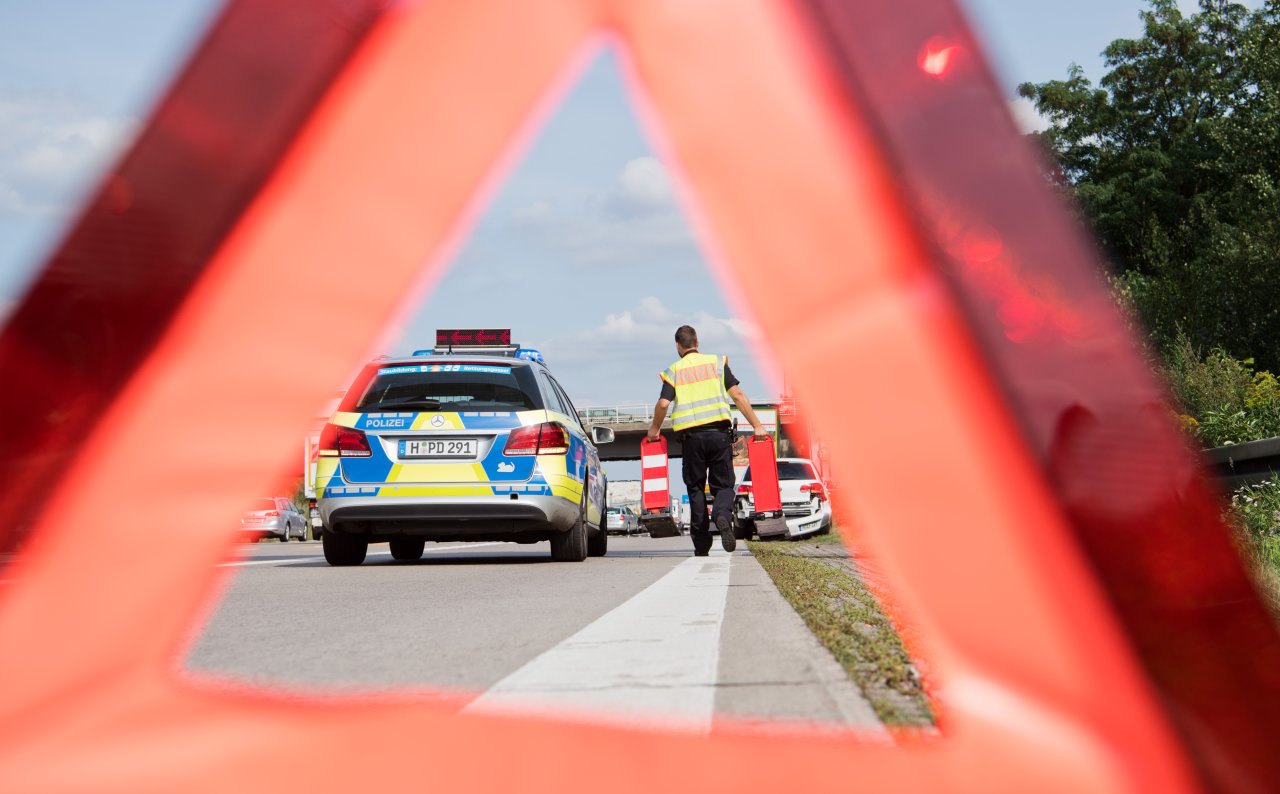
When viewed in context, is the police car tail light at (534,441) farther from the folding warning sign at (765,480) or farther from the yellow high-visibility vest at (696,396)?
the folding warning sign at (765,480)

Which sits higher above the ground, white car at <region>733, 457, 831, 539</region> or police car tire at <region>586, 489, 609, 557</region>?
white car at <region>733, 457, 831, 539</region>

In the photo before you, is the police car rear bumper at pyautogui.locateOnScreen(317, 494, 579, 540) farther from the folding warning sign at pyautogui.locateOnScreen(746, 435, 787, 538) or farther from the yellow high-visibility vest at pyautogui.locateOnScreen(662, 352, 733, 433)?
the folding warning sign at pyautogui.locateOnScreen(746, 435, 787, 538)

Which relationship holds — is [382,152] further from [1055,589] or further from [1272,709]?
[1272,709]

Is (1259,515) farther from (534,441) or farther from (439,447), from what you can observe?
A: (439,447)

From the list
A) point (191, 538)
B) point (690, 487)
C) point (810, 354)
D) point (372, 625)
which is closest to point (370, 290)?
point (191, 538)

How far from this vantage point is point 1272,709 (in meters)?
1.26

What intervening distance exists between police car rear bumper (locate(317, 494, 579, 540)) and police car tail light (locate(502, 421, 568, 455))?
12.4 inches

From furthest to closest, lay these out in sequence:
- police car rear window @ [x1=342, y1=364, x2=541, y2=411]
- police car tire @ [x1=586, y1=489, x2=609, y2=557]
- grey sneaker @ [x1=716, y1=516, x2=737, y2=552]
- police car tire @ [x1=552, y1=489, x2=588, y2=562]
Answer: police car tire @ [x1=586, y1=489, x2=609, y2=557] → grey sneaker @ [x1=716, y1=516, x2=737, y2=552] → police car tire @ [x1=552, y1=489, x2=588, y2=562] → police car rear window @ [x1=342, y1=364, x2=541, y2=411]

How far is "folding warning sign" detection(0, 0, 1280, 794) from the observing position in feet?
4.16

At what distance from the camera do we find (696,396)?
10.2m

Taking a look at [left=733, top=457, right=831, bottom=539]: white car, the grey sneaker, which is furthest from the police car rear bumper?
[left=733, top=457, right=831, bottom=539]: white car

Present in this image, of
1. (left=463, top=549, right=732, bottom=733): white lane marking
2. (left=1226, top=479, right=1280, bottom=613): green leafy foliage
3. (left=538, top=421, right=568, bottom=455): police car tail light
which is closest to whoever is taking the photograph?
(left=463, top=549, right=732, bottom=733): white lane marking

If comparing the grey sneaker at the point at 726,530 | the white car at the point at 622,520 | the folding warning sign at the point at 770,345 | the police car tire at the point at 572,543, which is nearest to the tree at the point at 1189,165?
the grey sneaker at the point at 726,530

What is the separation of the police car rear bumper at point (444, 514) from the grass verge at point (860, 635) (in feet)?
5.95
